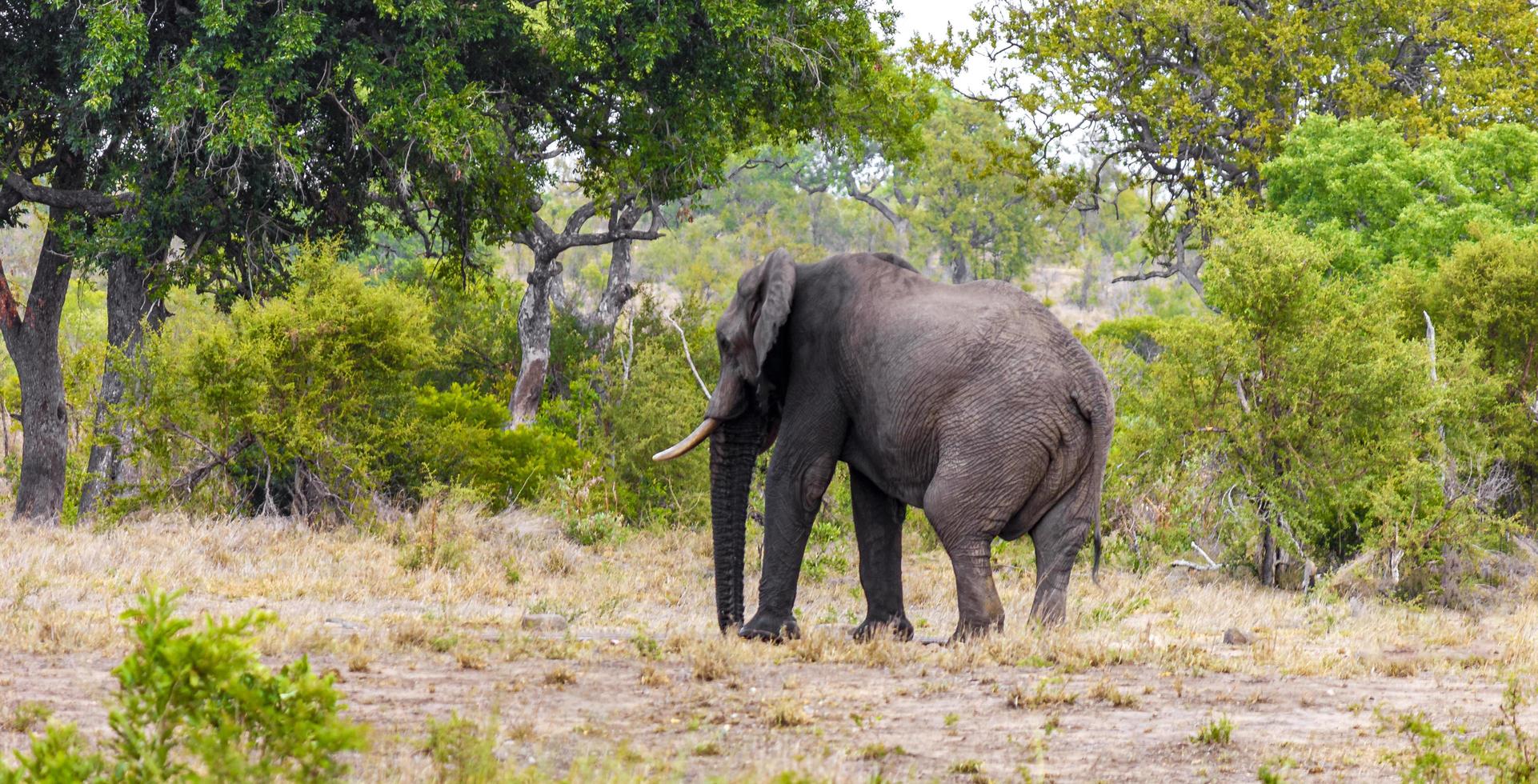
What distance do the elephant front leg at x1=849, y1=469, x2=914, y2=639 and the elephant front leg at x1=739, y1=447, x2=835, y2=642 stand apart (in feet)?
1.45

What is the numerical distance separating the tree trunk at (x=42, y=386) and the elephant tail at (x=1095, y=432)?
13.2 meters

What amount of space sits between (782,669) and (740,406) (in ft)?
7.01

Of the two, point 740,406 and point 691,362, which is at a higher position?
→ point 691,362

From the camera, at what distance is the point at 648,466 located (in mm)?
19078

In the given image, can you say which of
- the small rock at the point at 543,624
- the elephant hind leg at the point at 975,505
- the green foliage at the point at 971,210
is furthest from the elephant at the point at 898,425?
the green foliage at the point at 971,210

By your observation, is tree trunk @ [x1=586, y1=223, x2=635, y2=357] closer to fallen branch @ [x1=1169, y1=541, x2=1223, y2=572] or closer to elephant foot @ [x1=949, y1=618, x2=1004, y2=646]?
fallen branch @ [x1=1169, y1=541, x2=1223, y2=572]

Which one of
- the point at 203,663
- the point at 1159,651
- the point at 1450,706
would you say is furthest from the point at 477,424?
the point at 203,663

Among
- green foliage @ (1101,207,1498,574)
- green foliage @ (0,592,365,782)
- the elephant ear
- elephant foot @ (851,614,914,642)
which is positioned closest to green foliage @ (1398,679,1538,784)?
elephant foot @ (851,614,914,642)

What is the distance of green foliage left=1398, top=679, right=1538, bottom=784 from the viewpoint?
5.61 meters

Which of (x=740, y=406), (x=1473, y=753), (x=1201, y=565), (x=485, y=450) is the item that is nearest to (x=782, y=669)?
(x=740, y=406)

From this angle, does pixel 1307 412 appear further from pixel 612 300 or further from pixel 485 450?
pixel 612 300

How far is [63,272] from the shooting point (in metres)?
18.1

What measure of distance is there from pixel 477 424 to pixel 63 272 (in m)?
5.14

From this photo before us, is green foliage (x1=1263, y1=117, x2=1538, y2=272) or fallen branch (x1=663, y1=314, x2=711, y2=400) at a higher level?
green foliage (x1=1263, y1=117, x2=1538, y2=272)
